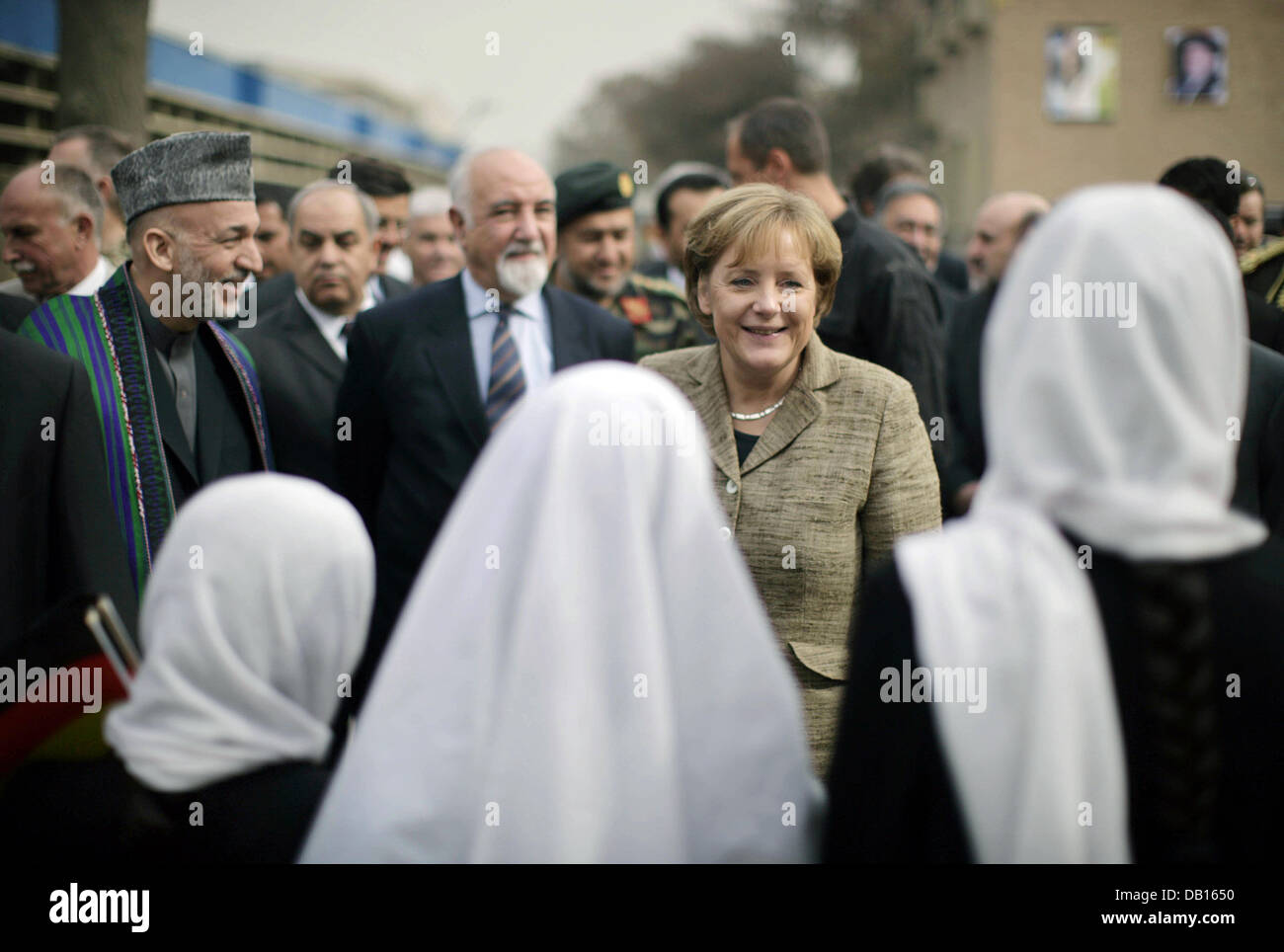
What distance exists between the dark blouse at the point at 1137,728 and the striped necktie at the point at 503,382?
9.72 ft

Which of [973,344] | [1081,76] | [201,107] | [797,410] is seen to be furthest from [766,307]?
[1081,76]

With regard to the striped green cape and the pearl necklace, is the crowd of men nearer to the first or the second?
the striped green cape

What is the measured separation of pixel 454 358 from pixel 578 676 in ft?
9.78

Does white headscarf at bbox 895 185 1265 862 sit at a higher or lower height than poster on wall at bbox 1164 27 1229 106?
lower

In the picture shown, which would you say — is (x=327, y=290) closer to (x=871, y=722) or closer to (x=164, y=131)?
(x=871, y=722)

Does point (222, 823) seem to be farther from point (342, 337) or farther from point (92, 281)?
point (92, 281)

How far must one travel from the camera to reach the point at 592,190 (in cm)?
670

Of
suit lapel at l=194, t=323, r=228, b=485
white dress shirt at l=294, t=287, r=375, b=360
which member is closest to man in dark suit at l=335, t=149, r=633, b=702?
suit lapel at l=194, t=323, r=228, b=485

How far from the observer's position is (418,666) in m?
2.00

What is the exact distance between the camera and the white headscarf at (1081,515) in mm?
1759

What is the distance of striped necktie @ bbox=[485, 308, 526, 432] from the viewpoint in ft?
15.6

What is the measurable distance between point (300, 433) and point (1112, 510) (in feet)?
13.1
